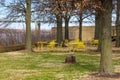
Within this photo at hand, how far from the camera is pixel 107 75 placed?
1251cm

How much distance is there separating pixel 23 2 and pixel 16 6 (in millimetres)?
783

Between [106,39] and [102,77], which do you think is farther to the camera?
[106,39]

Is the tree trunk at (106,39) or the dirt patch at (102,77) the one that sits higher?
the tree trunk at (106,39)

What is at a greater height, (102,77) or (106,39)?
(106,39)

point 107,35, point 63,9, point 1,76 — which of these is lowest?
point 1,76

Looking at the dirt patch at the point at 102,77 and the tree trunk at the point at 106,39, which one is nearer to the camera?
the dirt patch at the point at 102,77

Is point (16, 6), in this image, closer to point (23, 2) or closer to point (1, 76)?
point (23, 2)

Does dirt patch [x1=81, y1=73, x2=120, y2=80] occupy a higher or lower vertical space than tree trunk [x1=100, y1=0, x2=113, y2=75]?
lower

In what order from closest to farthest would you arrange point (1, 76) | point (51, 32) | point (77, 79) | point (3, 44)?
point (77, 79)
point (1, 76)
point (3, 44)
point (51, 32)

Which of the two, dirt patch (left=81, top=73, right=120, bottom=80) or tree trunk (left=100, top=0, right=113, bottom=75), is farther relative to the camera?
tree trunk (left=100, top=0, right=113, bottom=75)

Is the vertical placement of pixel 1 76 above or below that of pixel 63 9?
below

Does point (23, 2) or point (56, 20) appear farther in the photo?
point (56, 20)

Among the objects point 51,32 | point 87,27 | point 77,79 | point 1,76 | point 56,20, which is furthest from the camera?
point 87,27

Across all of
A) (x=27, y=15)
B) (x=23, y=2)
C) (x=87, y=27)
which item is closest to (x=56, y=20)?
(x=23, y=2)
